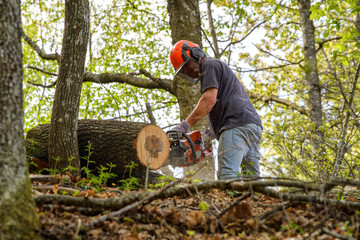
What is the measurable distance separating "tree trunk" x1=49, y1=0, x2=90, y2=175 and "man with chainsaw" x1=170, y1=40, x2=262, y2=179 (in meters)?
1.36

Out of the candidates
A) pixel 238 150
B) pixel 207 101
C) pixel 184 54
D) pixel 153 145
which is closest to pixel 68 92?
pixel 153 145

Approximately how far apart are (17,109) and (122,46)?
10750mm

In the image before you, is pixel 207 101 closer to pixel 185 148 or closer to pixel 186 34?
pixel 185 148

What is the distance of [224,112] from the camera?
4.17m

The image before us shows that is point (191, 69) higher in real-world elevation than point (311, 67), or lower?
lower

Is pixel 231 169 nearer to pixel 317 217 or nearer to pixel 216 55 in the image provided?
pixel 317 217

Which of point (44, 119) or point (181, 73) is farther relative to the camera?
point (44, 119)

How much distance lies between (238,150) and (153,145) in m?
1.24

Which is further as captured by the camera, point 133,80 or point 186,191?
point 133,80

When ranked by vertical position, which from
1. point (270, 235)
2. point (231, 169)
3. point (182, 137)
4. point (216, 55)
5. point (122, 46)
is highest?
point (122, 46)

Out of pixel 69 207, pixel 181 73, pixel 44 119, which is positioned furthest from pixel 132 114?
pixel 69 207

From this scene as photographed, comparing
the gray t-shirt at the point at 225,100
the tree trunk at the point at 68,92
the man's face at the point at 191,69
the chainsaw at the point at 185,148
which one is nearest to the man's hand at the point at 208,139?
the chainsaw at the point at 185,148

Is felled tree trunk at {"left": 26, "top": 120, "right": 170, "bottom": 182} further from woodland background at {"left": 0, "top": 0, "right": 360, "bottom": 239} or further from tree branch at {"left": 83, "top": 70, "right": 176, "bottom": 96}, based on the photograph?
tree branch at {"left": 83, "top": 70, "right": 176, "bottom": 96}

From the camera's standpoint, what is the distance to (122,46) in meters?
12.3
